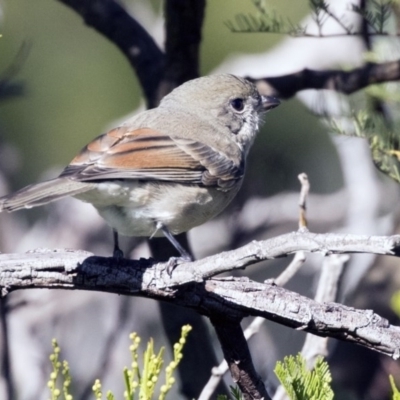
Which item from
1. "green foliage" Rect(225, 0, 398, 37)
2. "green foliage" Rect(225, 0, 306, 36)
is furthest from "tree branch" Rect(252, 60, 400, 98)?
"green foliage" Rect(225, 0, 306, 36)

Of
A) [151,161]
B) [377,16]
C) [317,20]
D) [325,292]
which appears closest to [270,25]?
[317,20]

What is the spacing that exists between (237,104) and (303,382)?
2388 millimetres

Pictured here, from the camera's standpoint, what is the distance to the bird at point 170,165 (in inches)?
131

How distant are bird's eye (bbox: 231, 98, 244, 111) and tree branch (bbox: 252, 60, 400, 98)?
0.18 metres

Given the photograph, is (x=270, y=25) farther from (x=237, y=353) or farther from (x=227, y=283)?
(x=237, y=353)

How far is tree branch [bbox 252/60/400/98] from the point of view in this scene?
398 cm

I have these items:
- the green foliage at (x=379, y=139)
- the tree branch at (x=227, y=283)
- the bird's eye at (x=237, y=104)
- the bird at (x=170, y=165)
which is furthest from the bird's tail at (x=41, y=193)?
the bird's eye at (x=237, y=104)

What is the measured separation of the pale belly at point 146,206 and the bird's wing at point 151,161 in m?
0.05

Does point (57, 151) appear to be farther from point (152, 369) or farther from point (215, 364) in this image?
point (152, 369)

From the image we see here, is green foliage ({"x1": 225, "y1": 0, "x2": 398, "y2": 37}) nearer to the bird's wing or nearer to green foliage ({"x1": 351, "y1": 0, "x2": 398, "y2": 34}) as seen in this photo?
green foliage ({"x1": 351, "y1": 0, "x2": 398, "y2": 34})

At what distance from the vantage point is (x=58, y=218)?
5.73m

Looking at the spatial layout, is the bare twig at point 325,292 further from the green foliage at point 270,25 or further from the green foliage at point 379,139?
the green foliage at point 270,25

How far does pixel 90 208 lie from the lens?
5.61 metres

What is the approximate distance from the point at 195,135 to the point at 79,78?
4.85 metres
